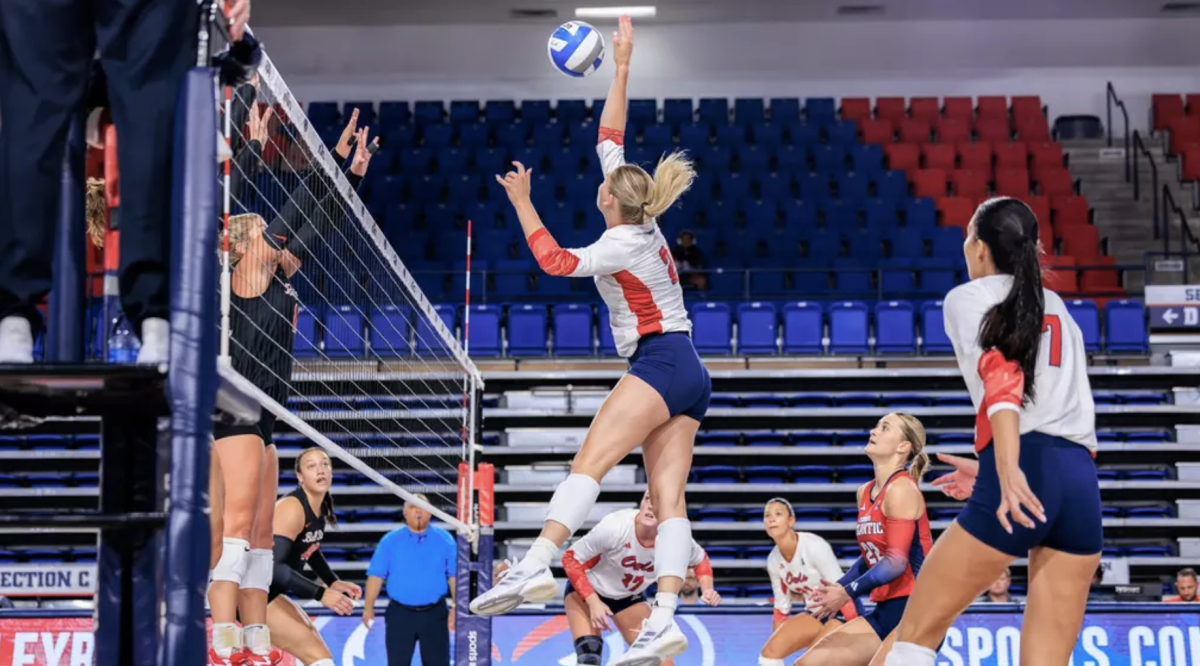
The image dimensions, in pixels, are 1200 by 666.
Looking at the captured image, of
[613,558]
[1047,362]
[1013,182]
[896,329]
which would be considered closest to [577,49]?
[613,558]

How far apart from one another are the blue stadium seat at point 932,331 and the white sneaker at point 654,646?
12.4 meters

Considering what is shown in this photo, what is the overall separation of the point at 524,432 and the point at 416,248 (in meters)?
4.35

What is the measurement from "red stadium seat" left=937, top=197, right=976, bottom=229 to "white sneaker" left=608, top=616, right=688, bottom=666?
52.0ft

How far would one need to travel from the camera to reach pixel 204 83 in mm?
2994

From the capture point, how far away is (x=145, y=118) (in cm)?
313

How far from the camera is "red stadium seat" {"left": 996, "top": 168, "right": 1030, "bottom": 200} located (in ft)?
67.1

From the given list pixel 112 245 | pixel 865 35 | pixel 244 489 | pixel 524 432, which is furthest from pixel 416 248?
pixel 112 245

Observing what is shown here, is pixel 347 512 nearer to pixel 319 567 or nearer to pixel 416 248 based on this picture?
pixel 416 248

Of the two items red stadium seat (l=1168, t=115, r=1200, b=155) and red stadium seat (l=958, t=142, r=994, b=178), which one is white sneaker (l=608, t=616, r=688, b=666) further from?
red stadium seat (l=1168, t=115, r=1200, b=155)

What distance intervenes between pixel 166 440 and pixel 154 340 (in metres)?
0.24

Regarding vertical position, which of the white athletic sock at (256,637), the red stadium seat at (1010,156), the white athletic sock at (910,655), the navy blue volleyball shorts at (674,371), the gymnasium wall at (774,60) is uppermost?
the gymnasium wall at (774,60)

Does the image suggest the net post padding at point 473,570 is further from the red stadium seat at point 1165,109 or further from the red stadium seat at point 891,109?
the red stadium seat at point 1165,109

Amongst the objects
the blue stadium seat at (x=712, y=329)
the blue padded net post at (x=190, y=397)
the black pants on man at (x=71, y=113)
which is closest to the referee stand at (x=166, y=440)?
the blue padded net post at (x=190, y=397)

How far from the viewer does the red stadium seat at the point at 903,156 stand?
21.2m
